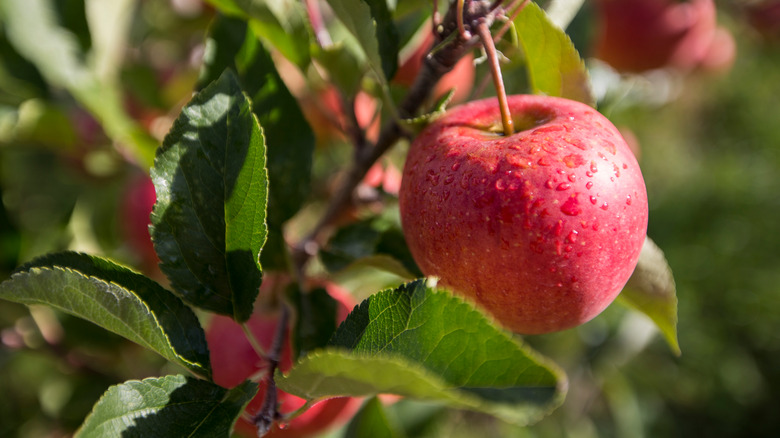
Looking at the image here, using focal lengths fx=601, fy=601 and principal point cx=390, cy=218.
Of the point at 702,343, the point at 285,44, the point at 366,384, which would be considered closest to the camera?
the point at 366,384

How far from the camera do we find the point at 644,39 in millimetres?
1125

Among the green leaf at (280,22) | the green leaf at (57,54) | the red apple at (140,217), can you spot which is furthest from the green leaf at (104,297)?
the red apple at (140,217)

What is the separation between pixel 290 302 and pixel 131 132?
0.25 metres

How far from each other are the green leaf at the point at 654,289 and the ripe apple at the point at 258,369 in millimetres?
246

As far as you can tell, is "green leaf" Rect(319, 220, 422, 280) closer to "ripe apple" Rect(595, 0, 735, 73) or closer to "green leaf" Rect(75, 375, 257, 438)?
"green leaf" Rect(75, 375, 257, 438)

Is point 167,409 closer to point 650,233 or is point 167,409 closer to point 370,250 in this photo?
point 370,250

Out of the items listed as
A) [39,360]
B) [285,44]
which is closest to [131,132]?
[285,44]

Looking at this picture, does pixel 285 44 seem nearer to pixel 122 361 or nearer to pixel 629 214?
pixel 629 214

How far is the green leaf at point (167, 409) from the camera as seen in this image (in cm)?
35

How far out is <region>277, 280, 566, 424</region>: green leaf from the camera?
27 cm

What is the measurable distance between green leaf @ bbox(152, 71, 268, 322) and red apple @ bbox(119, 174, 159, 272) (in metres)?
0.47

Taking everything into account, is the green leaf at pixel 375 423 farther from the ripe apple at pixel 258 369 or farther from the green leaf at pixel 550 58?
the green leaf at pixel 550 58

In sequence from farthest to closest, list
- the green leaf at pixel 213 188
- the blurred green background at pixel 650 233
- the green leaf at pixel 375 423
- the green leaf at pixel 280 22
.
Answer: the blurred green background at pixel 650 233, the green leaf at pixel 375 423, the green leaf at pixel 280 22, the green leaf at pixel 213 188

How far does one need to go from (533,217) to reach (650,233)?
183cm
